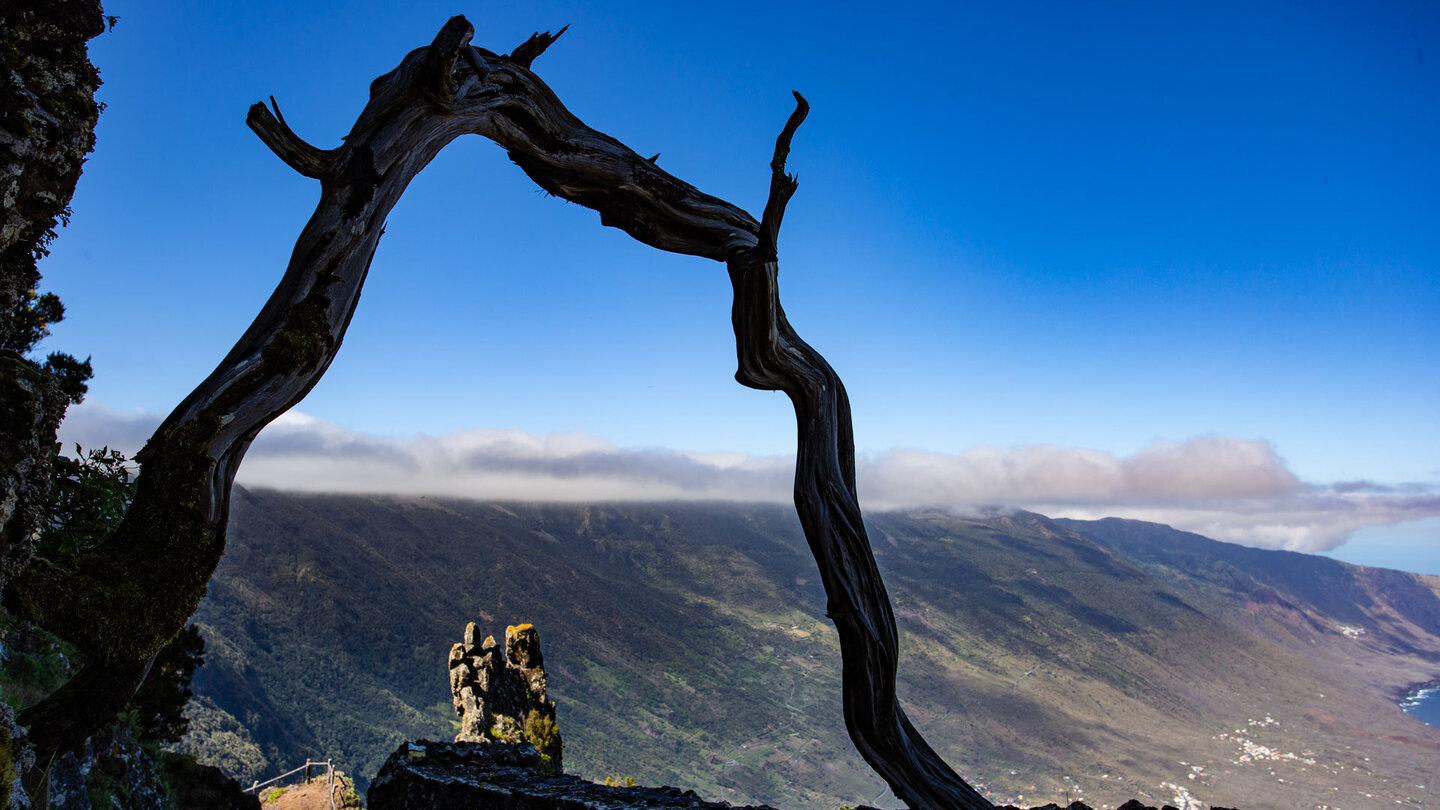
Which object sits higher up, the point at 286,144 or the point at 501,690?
the point at 286,144

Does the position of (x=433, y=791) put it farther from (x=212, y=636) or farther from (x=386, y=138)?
(x=212, y=636)

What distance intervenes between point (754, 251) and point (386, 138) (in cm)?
130

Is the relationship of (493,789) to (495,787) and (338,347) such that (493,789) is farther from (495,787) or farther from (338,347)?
(338,347)

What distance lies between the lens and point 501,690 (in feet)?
74.5

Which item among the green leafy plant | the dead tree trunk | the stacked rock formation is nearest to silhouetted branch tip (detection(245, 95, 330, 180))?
the dead tree trunk

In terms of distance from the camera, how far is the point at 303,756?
5157 inches

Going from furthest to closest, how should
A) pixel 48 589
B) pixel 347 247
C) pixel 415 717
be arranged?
pixel 415 717 → pixel 347 247 → pixel 48 589

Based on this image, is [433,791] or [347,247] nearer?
[347,247]

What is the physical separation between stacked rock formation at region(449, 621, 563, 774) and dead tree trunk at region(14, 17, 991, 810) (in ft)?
68.0

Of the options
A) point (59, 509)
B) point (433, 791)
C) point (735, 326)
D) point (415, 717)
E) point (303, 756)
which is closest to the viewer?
point (735, 326)

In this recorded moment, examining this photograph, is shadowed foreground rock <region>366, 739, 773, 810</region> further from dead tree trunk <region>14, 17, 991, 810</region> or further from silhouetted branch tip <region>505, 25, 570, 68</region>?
silhouetted branch tip <region>505, 25, 570, 68</region>

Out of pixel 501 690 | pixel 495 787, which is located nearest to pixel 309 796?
pixel 501 690

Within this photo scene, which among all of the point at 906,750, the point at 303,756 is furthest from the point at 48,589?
the point at 303,756

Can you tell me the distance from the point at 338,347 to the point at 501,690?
76.4 ft
